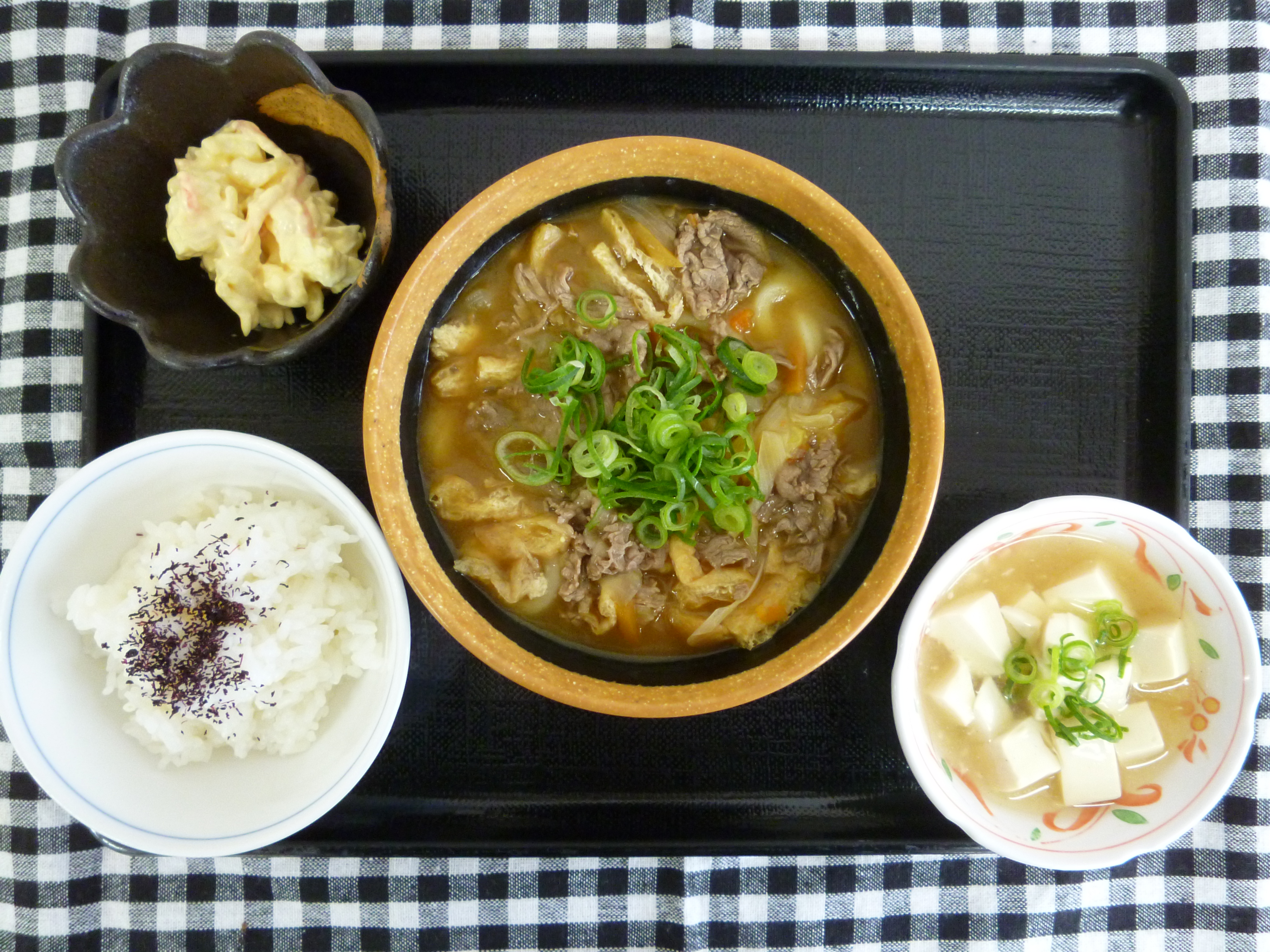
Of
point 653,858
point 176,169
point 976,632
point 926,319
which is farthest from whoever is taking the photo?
point 653,858

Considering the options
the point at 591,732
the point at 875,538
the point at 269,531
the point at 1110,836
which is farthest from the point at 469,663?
the point at 1110,836

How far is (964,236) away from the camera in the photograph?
2.57 meters

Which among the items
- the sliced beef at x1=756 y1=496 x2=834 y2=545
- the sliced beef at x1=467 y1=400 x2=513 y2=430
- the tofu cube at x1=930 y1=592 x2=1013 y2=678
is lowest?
the tofu cube at x1=930 y1=592 x2=1013 y2=678

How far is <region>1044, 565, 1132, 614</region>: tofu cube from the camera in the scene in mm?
2352

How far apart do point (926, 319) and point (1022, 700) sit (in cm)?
117

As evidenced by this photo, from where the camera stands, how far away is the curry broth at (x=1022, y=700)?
91.4 inches

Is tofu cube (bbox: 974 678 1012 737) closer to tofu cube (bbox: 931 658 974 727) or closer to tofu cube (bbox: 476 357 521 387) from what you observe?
tofu cube (bbox: 931 658 974 727)

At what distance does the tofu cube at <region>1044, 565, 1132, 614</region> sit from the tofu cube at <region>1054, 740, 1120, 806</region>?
38 centimetres

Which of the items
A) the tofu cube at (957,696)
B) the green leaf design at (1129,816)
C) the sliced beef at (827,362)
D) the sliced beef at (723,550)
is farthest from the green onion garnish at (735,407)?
the green leaf design at (1129,816)

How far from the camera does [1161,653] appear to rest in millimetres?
2324

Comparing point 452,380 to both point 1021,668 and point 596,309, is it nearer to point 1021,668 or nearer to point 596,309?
point 596,309

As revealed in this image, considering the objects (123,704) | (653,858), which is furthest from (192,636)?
(653,858)

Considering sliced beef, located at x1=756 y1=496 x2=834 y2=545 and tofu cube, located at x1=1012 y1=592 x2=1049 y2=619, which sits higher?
sliced beef, located at x1=756 y1=496 x2=834 y2=545

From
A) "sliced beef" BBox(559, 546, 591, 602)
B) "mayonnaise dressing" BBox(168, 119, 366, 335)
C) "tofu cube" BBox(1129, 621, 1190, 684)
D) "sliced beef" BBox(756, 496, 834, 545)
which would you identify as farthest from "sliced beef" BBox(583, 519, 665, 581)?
"tofu cube" BBox(1129, 621, 1190, 684)
